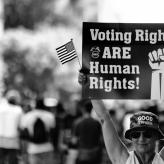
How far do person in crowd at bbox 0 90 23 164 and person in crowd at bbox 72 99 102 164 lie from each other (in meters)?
0.97

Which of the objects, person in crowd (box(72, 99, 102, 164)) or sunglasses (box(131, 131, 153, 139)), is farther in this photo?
person in crowd (box(72, 99, 102, 164))

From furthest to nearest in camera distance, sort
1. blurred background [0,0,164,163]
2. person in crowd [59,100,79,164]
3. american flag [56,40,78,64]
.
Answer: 1. blurred background [0,0,164,163]
2. person in crowd [59,100,79,164]
3. american flag [56,40,78,64]

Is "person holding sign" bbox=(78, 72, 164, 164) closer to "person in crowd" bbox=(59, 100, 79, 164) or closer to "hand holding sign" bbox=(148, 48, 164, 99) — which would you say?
"hand holding sign" bbox=(148, 48, 164, 99)

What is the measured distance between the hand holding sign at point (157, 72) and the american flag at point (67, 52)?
2.14 ft

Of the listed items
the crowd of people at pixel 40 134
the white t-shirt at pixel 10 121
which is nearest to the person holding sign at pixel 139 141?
the crowd of people at pixel 40 134

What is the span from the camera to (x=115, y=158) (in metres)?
6.52

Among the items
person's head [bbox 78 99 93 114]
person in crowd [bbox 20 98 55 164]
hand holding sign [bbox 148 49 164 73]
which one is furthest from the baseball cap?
person's head [bbox 78 99 93 114]

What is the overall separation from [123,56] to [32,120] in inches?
231

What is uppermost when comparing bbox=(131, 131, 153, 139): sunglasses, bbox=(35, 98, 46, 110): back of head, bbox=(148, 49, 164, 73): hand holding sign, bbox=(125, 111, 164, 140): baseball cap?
bbox=(148, 49, 164, 73): hand holding sign

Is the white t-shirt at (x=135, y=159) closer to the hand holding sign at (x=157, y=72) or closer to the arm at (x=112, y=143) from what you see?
the arm at (x=112, y=143)

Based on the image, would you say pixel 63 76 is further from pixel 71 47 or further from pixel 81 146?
pixel 71 47

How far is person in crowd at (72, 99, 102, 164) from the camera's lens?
1304 cm

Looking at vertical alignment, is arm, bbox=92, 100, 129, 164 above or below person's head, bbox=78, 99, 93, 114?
below

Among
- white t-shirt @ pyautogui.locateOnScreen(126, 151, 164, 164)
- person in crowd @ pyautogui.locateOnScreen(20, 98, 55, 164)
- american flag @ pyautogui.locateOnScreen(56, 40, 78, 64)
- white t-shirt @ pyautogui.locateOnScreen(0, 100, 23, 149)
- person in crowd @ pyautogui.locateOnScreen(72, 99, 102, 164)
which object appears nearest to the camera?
white t-shirt @ pyautogui.locateOnScreen(126, 151, 164, 164)
